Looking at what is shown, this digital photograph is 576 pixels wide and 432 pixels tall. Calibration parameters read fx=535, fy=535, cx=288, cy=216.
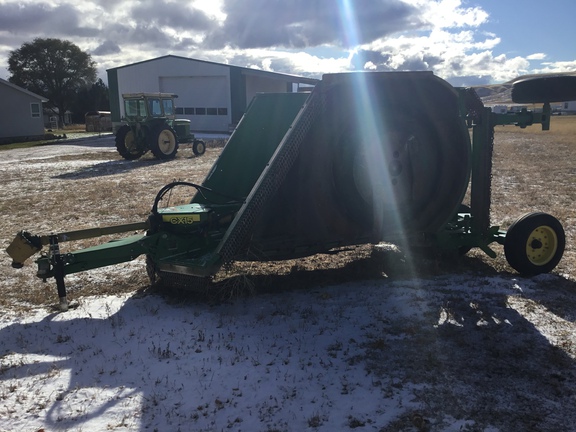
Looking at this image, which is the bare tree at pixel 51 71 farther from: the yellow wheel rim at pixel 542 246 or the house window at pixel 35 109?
the yellow wheel rim at pixel 542 246

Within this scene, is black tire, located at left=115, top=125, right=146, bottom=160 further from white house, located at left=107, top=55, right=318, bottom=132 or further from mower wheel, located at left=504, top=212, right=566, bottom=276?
mower wheel, located at left=504, top=212, right=566, bottom=276

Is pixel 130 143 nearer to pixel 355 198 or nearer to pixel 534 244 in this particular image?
pixel 355 198

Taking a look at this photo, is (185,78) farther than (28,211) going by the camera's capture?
Yes

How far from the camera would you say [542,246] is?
5863 millimetres

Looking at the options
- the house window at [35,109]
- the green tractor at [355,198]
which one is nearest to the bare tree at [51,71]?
the house window at [35,109]

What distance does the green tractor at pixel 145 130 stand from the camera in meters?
19.9

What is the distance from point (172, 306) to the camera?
501cm

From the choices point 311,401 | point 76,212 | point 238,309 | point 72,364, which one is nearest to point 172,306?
point 238,309

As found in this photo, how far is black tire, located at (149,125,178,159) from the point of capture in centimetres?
1984

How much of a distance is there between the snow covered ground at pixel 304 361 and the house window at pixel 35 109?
3453 centimetres

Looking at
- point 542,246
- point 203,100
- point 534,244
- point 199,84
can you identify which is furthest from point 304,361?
point 199,84

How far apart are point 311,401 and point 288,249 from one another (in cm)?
196

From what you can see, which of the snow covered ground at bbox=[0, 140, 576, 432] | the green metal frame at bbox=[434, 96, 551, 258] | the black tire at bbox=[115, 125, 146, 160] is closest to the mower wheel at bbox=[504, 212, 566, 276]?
the green metal frame at bbox=[434, 96, 551, 258]

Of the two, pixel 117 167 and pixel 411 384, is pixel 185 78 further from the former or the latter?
pixel 411 384
